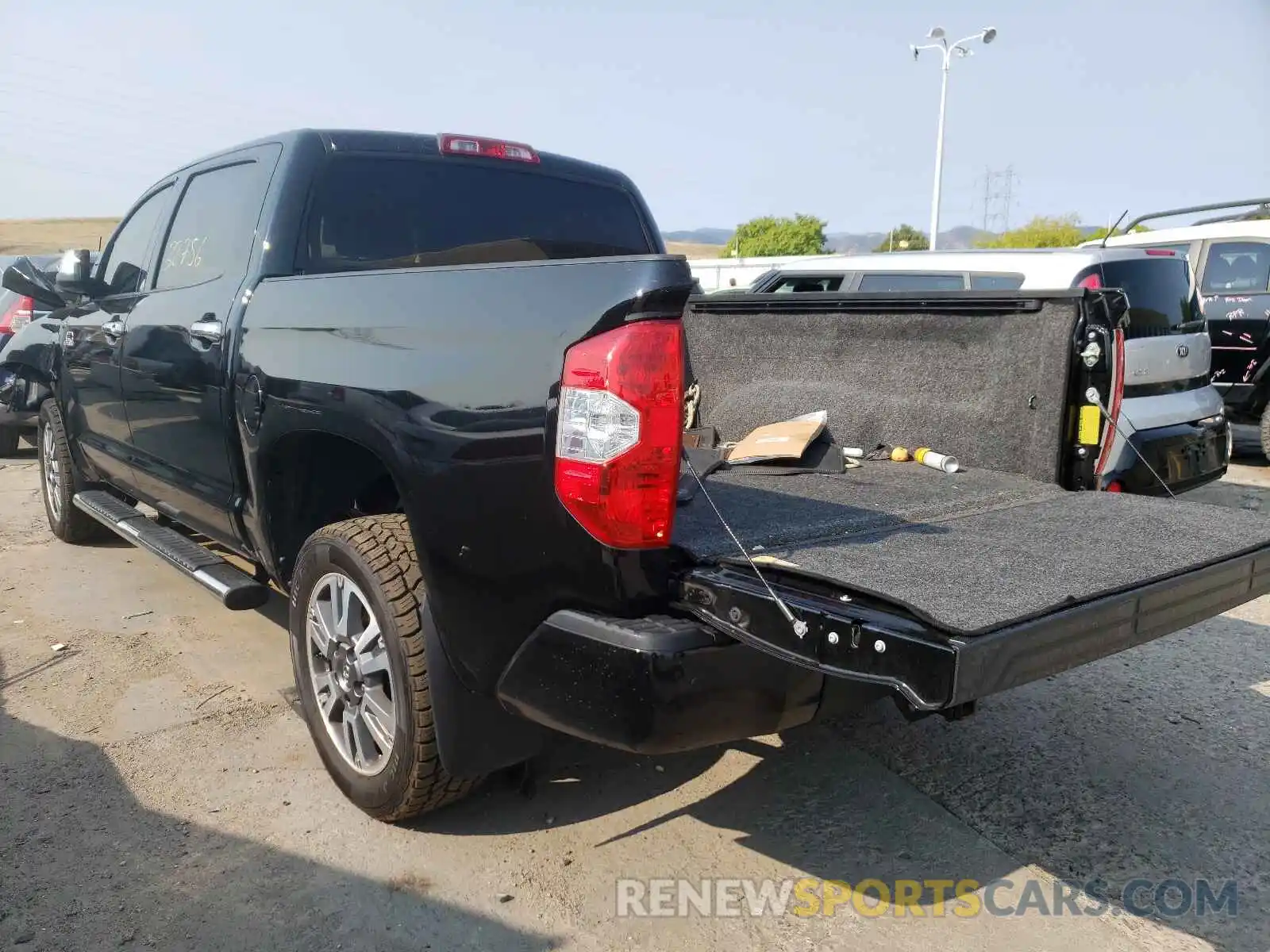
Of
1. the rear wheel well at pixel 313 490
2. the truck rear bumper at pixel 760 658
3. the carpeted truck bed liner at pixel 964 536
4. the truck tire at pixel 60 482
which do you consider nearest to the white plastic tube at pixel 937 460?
the carpeted truck bed liner at pixel 964 536

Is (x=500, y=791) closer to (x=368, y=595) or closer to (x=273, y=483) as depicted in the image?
(x=368, y=595)

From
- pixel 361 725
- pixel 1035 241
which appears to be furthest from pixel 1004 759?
pixel 1035 241

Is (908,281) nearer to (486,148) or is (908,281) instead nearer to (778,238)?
(486,148)

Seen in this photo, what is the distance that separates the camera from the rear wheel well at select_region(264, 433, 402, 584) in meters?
2.93

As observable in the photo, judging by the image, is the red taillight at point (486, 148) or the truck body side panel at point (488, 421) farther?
the red taillight at point (486, 148)

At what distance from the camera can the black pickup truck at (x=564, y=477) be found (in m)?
2.02

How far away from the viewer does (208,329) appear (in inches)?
129

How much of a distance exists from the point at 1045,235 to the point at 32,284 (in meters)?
47.5

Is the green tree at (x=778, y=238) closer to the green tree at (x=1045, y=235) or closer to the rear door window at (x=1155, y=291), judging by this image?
the green tree at (x=1045, y=235)

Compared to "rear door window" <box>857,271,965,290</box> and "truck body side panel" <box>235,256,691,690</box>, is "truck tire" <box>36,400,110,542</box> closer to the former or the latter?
"truck body side panel" <box>235,256,691,690</box>

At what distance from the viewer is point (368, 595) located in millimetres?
2584

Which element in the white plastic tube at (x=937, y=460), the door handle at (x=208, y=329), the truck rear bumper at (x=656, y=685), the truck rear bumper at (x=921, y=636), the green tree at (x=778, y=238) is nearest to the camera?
the truck rear bumper at (x=921, y=636)

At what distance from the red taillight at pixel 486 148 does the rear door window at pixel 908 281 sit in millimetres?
4091

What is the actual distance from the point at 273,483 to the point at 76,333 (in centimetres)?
240
